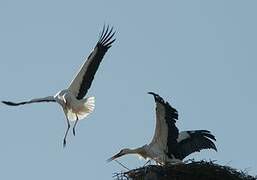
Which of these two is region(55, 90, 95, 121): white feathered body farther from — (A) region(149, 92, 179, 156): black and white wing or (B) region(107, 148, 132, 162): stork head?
(A) region(149, 92, 179, 156): black and white wing

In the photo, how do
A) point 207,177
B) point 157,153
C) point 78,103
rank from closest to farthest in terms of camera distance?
point 207,177, point 157,153, point 78,103

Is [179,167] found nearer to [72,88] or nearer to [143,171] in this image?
[143,171]

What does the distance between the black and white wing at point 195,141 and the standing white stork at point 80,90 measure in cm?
135

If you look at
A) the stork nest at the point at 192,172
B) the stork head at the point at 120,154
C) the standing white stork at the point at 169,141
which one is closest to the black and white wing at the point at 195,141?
the standing white stork at the point at 169,141

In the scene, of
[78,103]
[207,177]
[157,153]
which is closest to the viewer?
[207,177]

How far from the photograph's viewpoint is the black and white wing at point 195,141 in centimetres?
1509

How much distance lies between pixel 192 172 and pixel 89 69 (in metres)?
2.84

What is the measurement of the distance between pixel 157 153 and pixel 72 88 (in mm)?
1894

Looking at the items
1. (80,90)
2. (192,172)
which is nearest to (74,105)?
(80,90)

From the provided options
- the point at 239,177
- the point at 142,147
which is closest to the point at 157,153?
the point at 142,147

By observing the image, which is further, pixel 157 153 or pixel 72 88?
pixel 72 88

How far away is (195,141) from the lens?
15195mm

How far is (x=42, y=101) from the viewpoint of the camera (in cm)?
1622

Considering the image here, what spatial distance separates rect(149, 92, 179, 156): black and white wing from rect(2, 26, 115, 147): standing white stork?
1.47m
